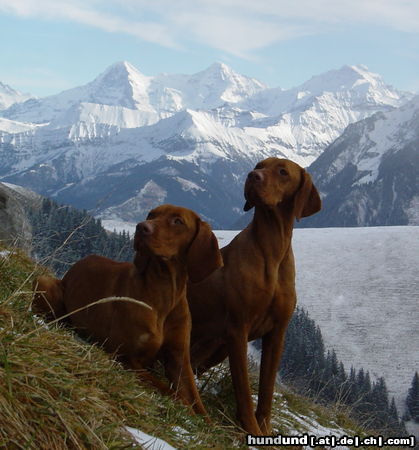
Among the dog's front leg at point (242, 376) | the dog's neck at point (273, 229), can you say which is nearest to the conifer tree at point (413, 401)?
the dog's front leg at point (242, 376)

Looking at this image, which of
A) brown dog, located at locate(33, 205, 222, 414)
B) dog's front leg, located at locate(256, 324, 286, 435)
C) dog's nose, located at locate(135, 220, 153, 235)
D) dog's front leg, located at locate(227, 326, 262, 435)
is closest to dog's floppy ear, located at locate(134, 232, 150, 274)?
brown dog, located at locate(33, 205, 222, 414)

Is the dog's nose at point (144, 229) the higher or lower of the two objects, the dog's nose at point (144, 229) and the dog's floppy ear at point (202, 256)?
the higher

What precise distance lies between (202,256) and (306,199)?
140cm

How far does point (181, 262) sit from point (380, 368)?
5133 inches

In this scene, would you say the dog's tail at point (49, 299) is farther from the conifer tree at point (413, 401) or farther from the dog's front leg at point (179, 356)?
the conifer tree at point (413, 401)

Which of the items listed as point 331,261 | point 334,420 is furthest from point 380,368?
point 334,420

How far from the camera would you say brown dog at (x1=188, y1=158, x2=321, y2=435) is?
624 cm

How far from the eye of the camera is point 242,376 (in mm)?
6262

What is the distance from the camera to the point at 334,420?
9.57 m

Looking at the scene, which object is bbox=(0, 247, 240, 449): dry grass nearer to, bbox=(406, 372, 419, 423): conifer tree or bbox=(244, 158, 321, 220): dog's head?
bbox=(244, 158, 321, 220): dog's head

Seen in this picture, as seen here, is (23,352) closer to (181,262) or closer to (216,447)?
(216,447)

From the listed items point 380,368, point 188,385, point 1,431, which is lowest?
point 380,368

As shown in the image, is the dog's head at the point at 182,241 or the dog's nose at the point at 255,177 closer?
the dog's head at the point at 182,241

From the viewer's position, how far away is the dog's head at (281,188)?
625 centimetres
